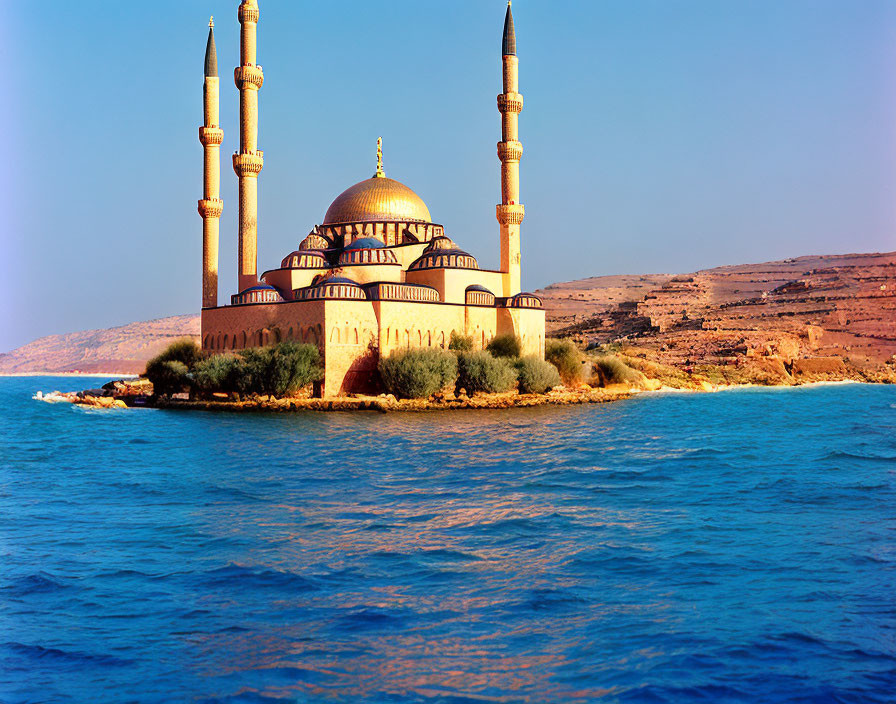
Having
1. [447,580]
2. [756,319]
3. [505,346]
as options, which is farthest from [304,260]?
[756,319]

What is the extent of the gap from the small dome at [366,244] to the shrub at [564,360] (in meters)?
7.52

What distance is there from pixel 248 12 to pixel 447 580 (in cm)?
3078

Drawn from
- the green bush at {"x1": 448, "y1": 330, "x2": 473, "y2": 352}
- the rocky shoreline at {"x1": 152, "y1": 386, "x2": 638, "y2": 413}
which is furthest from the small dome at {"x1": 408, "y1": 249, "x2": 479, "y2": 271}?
the rocky shoreline at {"x1": 152, "y1": 386, "x2": 638, "y2": 413}

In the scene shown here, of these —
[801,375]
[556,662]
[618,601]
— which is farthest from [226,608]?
[801,375]

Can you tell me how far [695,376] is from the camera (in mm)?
45719

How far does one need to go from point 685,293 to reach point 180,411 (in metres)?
61.6

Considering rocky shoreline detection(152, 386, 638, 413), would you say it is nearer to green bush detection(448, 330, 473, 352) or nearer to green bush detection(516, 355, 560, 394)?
green bush detection(516, 355, 560, 394)

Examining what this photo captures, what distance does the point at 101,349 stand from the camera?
424 feet

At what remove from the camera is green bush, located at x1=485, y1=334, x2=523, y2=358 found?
31516 millimetres

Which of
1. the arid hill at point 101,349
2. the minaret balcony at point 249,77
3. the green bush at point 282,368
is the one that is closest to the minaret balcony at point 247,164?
the minaret balcony at point 249,77

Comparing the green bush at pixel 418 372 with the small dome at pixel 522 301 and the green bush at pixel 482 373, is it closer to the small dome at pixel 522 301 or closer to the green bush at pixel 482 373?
the green bush at pixel 482 373

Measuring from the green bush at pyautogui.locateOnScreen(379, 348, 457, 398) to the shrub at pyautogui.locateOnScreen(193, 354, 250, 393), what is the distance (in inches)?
167

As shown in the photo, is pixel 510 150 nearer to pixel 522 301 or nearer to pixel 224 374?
pixel 522 301

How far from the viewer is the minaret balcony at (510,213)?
112ft
